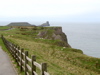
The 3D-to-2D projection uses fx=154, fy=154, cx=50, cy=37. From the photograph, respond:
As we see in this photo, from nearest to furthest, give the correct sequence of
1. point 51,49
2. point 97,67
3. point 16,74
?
point 16,74
point 97,67
point 51,49

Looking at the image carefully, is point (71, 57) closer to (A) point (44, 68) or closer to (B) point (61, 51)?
(B) point (61, 51)

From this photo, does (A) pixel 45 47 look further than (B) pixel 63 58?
Yes

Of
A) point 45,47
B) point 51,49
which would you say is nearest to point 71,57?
point 51,49

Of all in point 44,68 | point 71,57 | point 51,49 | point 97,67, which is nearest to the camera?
point 44,68

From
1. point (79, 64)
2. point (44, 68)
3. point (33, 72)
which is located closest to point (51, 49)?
point (79, 64)

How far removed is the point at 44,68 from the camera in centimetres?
707

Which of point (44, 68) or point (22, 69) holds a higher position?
point (44, 68)

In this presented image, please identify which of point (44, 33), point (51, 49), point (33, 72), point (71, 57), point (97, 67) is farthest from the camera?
point (44, 33)

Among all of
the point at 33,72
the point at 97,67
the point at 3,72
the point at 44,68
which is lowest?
the point at 97,67

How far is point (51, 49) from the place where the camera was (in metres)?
31.3

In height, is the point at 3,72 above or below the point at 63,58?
above

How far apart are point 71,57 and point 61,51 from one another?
342 cm

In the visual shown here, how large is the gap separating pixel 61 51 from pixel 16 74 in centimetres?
1766

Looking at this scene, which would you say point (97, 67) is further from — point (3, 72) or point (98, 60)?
point (3, 72)
